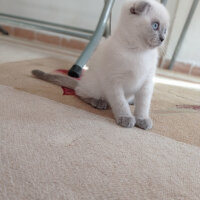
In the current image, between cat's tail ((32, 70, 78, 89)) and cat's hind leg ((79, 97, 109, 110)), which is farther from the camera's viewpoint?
cat's tail ((32, 70, 78, 89))

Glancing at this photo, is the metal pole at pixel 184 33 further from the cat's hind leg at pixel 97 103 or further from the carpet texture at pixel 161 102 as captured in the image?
the cat's hind leg at pixel 97 103

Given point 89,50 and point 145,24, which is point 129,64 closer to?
point 145,24

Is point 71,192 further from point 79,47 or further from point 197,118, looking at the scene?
point 79,47

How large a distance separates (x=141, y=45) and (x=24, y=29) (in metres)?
2.60

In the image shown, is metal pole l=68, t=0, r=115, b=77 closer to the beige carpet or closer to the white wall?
the beige carpet

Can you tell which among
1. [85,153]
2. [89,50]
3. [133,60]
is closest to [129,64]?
[133,60]

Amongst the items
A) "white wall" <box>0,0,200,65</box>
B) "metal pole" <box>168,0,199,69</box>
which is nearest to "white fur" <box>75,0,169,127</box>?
"metal pole" <box>168,0,199,69</box>

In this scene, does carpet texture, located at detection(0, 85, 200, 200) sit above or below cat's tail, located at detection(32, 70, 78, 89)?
above

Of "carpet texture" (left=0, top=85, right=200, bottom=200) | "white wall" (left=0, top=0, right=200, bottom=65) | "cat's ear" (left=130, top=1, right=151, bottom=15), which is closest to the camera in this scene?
"carpet texture" (left=0, top=85, right=200, bottom=200)

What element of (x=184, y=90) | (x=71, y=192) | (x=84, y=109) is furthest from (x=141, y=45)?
(x=184, y=90)

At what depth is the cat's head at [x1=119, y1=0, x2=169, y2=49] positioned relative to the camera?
83 cm

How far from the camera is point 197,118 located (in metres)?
1.01

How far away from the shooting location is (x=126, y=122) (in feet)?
2.71

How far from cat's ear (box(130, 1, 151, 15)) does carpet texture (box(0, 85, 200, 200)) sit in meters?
0.41
